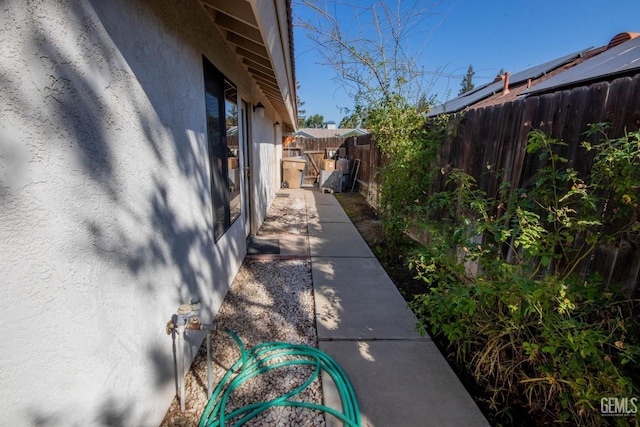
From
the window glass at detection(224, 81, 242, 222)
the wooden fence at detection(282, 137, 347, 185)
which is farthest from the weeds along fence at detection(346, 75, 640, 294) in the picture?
the wooden fence at detection(282, 137, 347, 185)

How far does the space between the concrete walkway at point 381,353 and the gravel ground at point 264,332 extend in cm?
15

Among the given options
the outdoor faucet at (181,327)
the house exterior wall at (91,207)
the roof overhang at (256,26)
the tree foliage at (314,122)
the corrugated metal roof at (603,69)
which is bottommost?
the outdoor faucet at (181,327)

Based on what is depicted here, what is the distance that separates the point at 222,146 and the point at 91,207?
219cm

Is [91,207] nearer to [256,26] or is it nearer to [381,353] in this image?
[256,26]

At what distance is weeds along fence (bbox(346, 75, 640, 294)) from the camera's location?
1.82m

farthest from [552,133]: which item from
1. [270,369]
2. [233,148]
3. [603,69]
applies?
[603,69]

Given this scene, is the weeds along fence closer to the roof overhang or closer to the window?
the roof overhang

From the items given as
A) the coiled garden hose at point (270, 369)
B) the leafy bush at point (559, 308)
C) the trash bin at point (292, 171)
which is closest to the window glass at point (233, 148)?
the coiled garden hose at point (270, 369)

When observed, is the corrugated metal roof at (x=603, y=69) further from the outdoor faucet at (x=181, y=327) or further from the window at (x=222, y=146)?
the outdoor faucet at (x=181, y=327)

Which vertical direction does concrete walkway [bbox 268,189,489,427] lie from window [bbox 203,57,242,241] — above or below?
below

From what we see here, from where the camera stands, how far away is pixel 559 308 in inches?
64.3

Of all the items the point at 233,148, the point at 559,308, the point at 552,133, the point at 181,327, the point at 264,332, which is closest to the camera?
the point at 559,308

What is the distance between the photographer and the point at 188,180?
7.71ft

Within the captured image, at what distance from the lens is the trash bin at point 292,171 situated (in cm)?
1209
